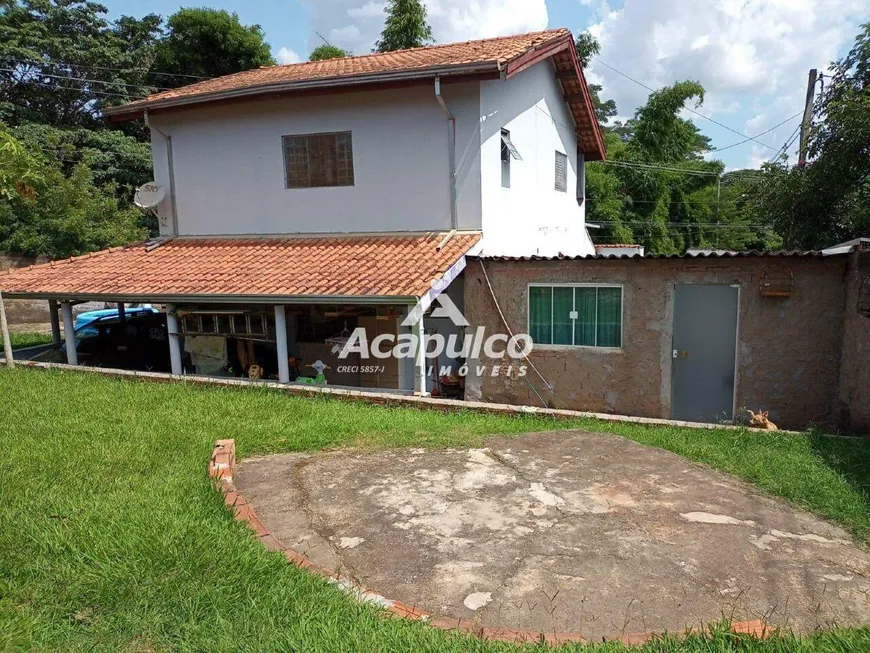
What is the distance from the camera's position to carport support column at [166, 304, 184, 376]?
36.0 ft

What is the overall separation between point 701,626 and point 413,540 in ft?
6.69

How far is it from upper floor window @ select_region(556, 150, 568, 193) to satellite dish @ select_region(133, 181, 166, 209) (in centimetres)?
964

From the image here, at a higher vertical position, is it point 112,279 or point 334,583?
point 112,279

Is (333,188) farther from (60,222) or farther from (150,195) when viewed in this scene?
(60,222)

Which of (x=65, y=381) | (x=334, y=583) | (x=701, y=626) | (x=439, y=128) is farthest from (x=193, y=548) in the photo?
(x=439, y=128)

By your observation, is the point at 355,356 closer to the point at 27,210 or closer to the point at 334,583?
the point at 334,583

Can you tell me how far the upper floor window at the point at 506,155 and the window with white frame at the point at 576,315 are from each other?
3.14 metres

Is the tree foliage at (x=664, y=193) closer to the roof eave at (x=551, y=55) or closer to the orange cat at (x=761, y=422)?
the roof eave at (x=551, y=55)

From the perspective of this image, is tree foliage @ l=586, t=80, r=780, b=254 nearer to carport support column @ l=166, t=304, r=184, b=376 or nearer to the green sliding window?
the green sliding window

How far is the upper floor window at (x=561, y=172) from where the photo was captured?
1470cm

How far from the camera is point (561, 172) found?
49.1 feet

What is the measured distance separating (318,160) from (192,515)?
347 inches

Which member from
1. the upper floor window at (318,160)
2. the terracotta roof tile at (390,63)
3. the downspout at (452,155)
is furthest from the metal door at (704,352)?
the upper floor window at (318,160)

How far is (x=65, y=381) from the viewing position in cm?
979
